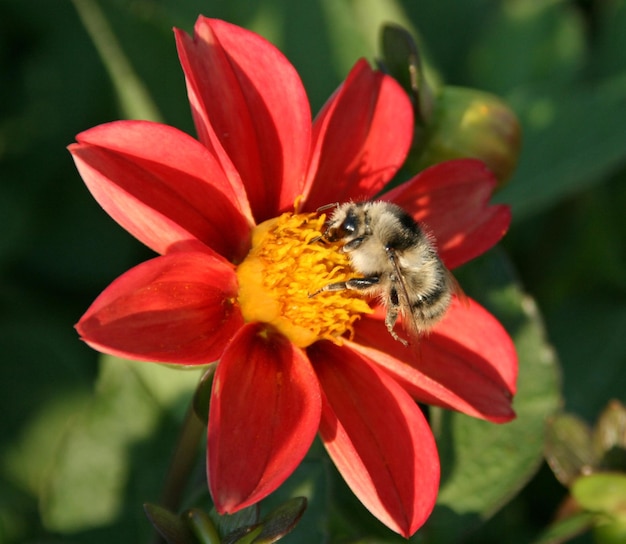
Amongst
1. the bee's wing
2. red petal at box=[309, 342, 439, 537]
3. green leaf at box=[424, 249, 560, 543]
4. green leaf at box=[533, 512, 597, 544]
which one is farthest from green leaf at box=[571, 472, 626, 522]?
the bee's wing

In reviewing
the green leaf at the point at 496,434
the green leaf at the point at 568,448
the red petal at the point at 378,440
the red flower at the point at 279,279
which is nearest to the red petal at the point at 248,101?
the red flower at the point at 279,279

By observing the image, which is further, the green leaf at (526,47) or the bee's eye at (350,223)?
the green leaf at (526,47)

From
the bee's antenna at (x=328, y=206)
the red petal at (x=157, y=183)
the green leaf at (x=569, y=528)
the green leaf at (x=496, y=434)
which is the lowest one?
the green leaf at (x=569, y=528)

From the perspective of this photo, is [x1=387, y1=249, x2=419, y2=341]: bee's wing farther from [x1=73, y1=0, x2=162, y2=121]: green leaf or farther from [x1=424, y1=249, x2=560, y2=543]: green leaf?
[x1=73, y1=0, x2=162, y2=121]: green leaf

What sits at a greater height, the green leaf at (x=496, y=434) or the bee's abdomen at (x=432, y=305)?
the bee's abdomen at (x=432, y=305)

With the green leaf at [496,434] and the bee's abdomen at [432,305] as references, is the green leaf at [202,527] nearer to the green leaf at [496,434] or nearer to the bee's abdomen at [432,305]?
the bee's abdomen at [432,305]

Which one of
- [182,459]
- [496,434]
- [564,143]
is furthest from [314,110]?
[182,459]
